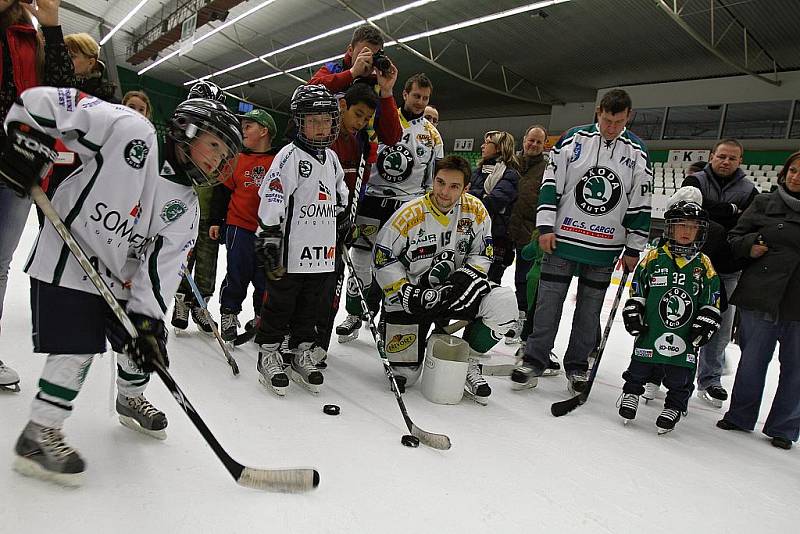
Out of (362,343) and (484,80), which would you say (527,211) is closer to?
(362,343)

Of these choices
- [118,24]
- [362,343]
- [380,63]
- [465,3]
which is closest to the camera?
[380,63]

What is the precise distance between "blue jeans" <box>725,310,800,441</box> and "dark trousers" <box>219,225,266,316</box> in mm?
2165

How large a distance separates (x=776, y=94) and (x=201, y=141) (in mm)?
10906

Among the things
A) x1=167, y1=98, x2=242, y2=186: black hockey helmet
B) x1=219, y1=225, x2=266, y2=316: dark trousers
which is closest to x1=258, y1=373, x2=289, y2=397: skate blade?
x1=219, y1=225, x2=266, y2=316: dark trousers

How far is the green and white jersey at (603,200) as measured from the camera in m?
2.43

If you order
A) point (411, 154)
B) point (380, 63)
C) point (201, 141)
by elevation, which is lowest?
point (201, 141)

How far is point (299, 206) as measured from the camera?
2012mm

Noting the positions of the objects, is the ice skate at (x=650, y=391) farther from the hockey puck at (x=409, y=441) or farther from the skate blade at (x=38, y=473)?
the skate blade at (x=38, y=473)

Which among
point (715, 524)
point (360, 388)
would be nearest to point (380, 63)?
point (360, 388)

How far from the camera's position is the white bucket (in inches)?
85.5

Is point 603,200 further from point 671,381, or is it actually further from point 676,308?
point 671,381

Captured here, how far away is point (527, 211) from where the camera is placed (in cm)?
329

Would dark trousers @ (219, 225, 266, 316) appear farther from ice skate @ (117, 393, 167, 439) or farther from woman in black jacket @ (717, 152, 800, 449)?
woman in black jacket @ (717, 152, 800, 449)

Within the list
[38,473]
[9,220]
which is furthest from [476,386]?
[9,220]
